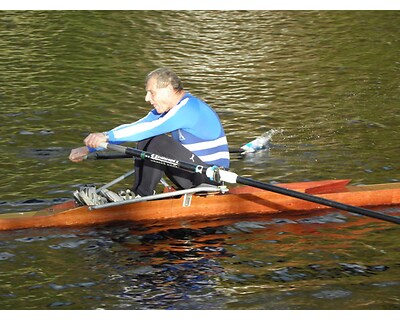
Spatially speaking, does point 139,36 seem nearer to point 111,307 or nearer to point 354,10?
point 354,10

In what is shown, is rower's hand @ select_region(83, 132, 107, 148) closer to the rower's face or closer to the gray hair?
the rower's face

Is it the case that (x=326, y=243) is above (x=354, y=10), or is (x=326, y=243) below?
below

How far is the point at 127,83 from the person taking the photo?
17.4 metres

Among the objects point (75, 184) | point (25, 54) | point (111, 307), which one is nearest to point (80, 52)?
point (25, 54)

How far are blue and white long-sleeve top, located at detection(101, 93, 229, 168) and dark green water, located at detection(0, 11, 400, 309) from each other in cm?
80

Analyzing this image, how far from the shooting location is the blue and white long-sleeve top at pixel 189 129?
11.3 metres

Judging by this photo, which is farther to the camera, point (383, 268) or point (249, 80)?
point (249, 80)

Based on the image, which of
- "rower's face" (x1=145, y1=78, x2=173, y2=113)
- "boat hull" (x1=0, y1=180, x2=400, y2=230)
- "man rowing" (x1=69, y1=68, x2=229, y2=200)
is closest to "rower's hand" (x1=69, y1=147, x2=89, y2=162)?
"man rowing" (x1=69, y1=68, x2=229, y2=200)

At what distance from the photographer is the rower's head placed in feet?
37.1

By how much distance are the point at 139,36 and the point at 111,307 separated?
34.3 feet

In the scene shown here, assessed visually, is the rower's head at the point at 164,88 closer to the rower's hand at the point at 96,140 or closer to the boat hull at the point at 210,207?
the rower's hand at the point at 96,140

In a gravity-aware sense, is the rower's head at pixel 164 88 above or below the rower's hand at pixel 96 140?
above

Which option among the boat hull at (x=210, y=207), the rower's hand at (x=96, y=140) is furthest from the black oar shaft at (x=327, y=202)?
the rower's hand at (x=96, y=140)

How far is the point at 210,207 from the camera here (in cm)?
1185
